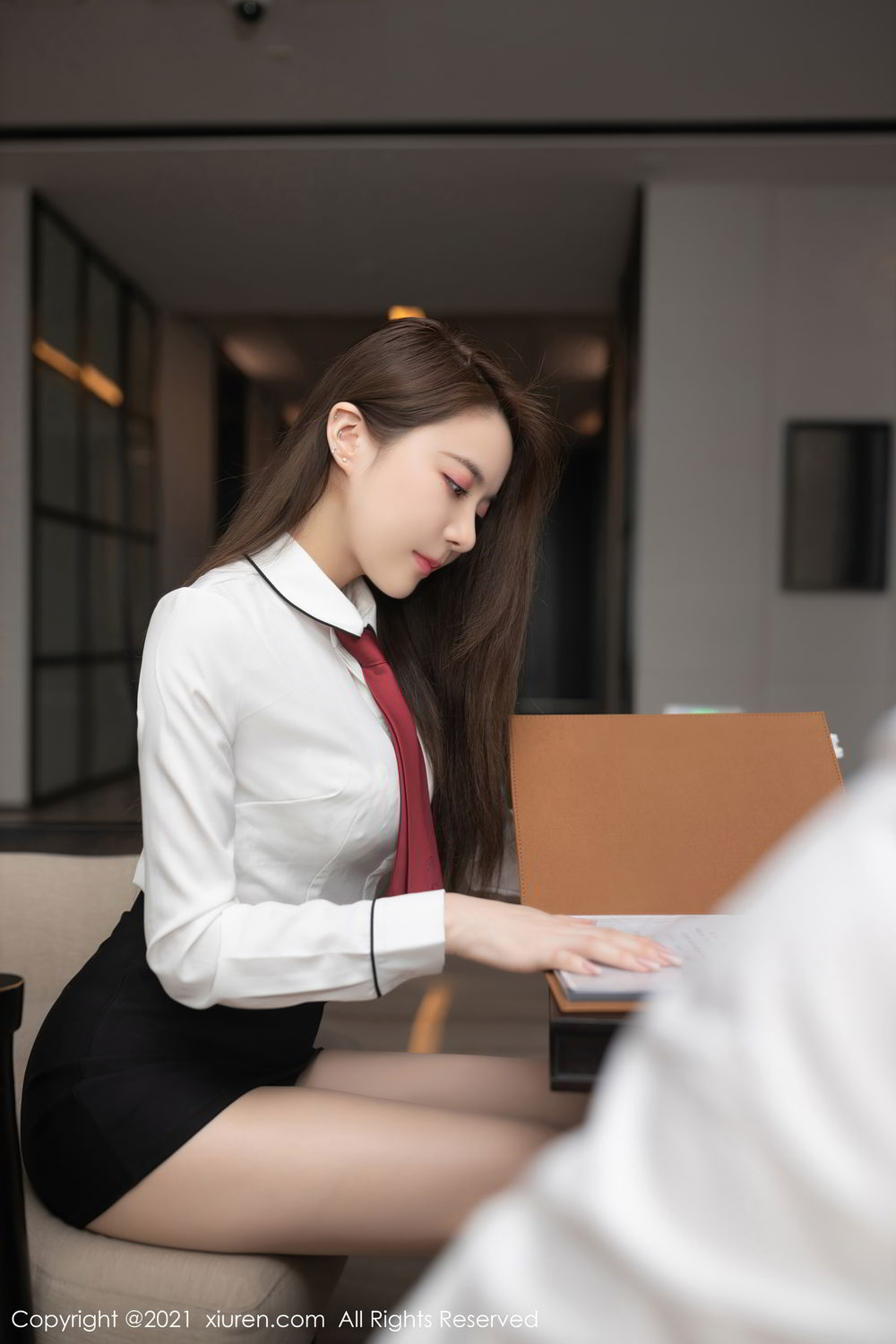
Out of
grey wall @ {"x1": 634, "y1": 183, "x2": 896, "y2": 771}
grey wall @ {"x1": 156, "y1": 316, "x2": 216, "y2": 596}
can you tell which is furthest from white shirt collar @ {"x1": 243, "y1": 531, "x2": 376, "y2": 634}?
grey wall @ {"x1": 156, "y1": 316, "x2": 216, "y2": 596}

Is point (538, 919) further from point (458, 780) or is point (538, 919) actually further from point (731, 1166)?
point (731, 1166)

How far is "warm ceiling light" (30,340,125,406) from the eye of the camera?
5.26 metres

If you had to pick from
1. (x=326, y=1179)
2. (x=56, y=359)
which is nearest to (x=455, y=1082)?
(x=326, y=1179)

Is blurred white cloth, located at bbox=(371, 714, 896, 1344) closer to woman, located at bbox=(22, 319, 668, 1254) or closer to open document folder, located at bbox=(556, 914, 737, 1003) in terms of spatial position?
open document folder, located at bbox=(556, 914, 737, 1003)

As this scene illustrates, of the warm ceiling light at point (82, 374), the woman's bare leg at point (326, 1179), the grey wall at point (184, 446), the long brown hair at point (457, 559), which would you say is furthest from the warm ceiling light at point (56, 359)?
the woman's bare leg at point (326, 1179)

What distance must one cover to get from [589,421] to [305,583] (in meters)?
7.83

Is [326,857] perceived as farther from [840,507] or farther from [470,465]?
[840,507]

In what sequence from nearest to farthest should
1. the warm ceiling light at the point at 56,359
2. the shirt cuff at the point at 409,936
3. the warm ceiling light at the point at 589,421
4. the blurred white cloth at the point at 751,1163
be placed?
the blurred white cloth at the point at 751,1163, the shirt cuff at the point at 409,936, the warm ceiling light at the point at 56,359, the warm ceiling light at the point at 589,421

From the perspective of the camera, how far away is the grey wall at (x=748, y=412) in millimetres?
4922

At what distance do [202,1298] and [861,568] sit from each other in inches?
183

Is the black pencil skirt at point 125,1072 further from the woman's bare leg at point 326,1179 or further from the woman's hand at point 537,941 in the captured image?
the woman's hand at point 537,941

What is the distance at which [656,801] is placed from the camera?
104 cm

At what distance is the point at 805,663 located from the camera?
495cm

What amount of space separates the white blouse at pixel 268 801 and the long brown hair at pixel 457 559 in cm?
11
